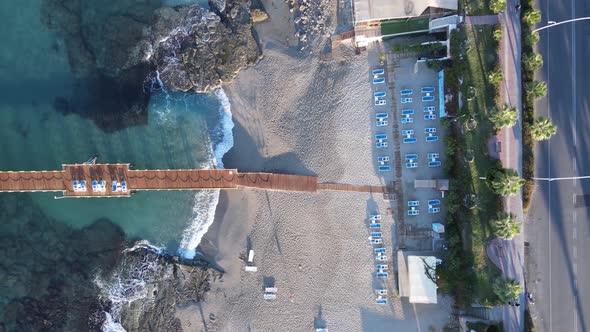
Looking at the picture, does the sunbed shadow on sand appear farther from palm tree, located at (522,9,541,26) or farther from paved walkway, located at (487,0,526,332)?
palm tree, located at (522,9,541,26)

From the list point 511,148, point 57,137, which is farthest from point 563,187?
point 57,137

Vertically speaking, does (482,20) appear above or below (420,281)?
above

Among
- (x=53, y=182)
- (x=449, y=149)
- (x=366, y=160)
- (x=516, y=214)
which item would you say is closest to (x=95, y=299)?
(x=53, y=182)

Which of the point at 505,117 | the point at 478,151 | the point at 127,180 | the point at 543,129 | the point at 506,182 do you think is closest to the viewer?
the point at 506,182

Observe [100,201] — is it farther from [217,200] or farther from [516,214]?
[516,214]

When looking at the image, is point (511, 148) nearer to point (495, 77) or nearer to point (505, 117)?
point (505, 117)

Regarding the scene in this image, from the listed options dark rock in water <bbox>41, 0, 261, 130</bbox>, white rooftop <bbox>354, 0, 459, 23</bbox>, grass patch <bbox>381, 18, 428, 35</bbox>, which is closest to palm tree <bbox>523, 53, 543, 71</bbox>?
white rooftop <bbox>354, 0, 459, 23</bbox>
